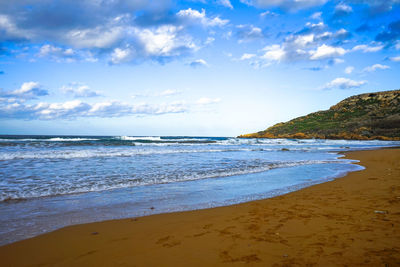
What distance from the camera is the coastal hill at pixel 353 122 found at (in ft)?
158

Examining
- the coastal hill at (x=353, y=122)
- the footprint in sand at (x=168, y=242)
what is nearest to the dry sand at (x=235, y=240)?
the footprint in sand at (x=168, y=242)

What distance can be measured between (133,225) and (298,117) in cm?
7870

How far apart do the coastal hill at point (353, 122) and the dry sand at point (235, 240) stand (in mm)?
51996

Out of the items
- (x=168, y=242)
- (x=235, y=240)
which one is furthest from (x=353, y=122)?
(x=168, y=242)

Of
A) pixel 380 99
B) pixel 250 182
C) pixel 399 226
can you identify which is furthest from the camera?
pixel 380 99

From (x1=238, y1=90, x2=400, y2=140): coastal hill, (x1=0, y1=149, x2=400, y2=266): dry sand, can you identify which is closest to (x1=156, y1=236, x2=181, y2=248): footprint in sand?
(x1=0, y1=149, x2=400, y2=266): dry sand

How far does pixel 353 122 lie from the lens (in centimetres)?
5472

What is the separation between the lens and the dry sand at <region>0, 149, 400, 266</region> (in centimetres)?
296

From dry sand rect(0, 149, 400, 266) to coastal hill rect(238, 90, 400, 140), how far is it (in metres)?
52.0

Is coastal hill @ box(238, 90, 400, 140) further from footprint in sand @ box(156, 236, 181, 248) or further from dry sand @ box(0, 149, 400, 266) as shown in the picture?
footprint in sand @ box(156, 236, 181, 248)

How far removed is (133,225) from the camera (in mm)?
4344

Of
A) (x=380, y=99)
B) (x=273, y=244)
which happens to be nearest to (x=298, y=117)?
(x=380, y=99)

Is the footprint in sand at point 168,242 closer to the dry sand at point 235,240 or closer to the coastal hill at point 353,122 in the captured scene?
the dry sand at point 235,240

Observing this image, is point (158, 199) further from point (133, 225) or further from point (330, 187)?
point (330, 187)
